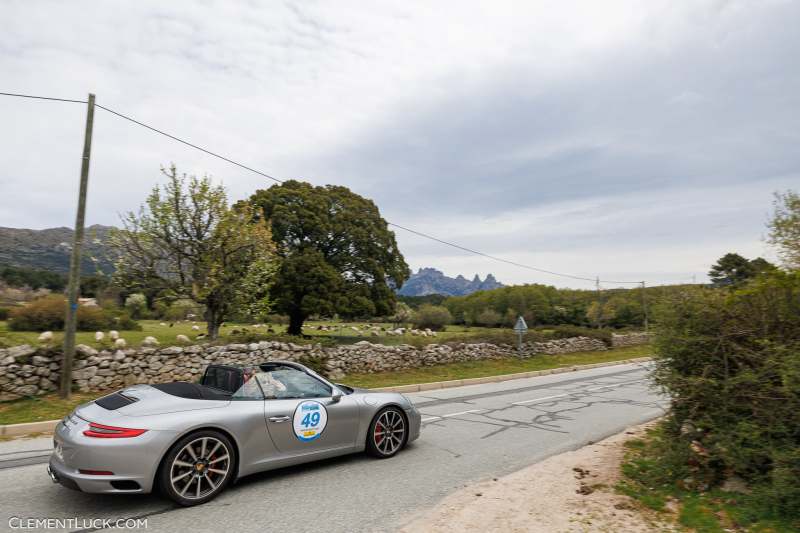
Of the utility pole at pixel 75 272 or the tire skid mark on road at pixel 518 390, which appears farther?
the tire skid mark on road at pixel 518 390

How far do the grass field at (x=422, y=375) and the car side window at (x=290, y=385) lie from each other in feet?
13.9

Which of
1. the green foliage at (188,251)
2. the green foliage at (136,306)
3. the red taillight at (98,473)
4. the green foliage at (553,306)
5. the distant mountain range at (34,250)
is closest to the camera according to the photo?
the red taillight at (98,473)

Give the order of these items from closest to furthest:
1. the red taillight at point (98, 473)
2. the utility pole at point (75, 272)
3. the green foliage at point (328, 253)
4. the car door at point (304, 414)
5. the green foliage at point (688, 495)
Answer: the green foliage at point (688, 495) < the red taillight at point (98, 473) < the car door at point (304, 414) < the utility pole at point (75, 272) < the green foliage at point (328, 253)

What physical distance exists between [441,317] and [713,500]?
68.9 metres

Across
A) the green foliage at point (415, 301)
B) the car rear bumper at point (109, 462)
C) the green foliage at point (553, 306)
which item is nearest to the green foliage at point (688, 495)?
the car rear bumper at point (109, 462)

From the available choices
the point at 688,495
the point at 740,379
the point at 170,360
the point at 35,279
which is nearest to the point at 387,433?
the point at 688,495

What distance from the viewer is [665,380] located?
5367 mm

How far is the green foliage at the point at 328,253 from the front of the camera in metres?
28.7

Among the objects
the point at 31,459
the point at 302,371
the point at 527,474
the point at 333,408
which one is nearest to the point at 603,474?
the point at 527,474

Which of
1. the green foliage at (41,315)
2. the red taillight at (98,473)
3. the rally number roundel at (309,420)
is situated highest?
the green foliage at (41,315)

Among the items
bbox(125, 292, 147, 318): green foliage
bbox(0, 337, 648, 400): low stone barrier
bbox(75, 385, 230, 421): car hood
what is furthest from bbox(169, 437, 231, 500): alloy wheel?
bbox(125, 292, 147, 318): green foliage

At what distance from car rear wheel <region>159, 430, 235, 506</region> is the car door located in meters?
0.58

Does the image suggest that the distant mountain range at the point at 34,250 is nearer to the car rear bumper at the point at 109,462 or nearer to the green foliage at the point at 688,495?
the car rear bumper at the point at 109,462

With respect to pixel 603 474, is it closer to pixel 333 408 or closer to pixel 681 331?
pixel 681 331
